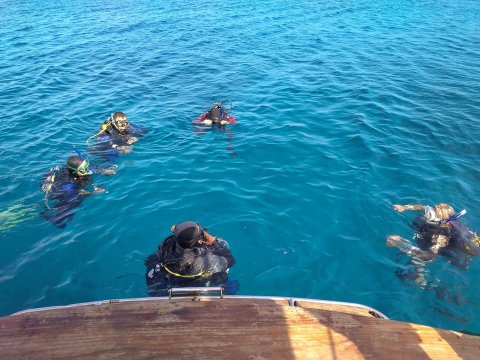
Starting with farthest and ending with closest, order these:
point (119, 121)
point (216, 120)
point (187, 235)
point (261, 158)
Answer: point (216, 120)
point (119, 121)
point (261, 158)
point (187, 235)

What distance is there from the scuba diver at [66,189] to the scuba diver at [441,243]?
6926mm

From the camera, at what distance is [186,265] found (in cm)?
484

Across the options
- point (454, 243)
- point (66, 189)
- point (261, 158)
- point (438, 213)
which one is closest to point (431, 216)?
point (438, 213)

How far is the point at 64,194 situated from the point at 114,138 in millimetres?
2734

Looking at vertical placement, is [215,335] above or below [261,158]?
→ above

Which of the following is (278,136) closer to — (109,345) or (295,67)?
(295,67)

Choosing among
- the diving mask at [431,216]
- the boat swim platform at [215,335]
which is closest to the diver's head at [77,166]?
the boat swim platform at [215,335]

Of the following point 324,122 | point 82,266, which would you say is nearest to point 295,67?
point 324,122

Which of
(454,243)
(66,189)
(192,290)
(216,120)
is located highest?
(192,290)

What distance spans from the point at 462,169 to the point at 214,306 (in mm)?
8658

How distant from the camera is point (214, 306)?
116 inches

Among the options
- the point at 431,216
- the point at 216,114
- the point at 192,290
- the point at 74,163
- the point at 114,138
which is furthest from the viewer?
the point at 216,114

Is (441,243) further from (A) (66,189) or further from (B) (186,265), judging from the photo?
(A) (66,189)

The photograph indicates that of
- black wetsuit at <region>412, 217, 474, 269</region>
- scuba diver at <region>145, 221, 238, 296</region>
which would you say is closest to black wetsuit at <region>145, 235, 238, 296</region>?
scuba diver at <region>145, 221, 238, 296</region>
